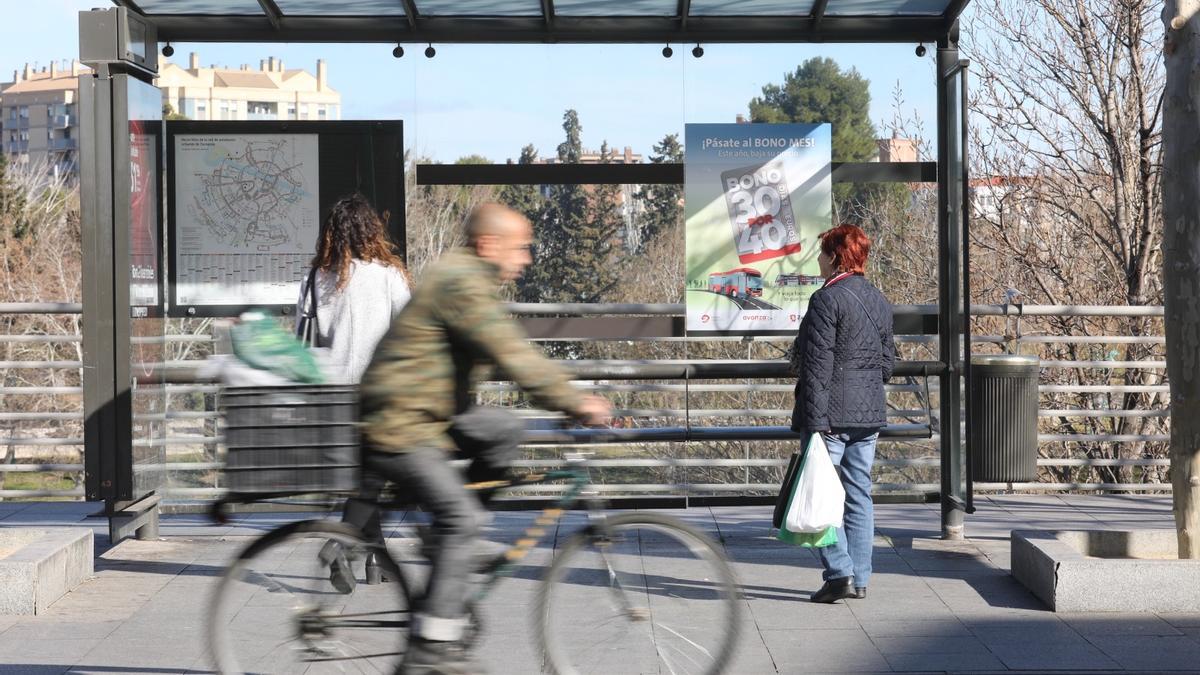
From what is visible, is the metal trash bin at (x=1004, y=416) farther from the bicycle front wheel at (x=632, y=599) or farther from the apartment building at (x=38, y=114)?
the apartment building at (x=38, y=114)

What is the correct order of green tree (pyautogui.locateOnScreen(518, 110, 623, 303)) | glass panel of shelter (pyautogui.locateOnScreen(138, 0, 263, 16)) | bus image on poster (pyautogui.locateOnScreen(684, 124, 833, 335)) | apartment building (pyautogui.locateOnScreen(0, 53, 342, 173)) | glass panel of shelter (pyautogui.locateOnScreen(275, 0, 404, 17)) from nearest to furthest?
glass panel of shelter (pyautogui.locateOnScreen(138, 0, 263, 16)), glass panel of shelter (pyautogui.locateOnScreen(275, 0, 404, 17)), bus image on poster (pyautogui.locateOnScreen(684, 124, 833, 335)), green tree (pyautogui.locateOnScreen(518, 110, 623, 303)), apartment building (pyautogui.locateOnScreen(0, 53, 342, 173))

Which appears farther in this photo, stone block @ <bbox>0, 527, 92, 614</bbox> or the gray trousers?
stone block @ <bbox>0, 527, 92, 614</bbox>

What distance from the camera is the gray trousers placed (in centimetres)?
424

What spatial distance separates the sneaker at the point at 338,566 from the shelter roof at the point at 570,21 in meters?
4.17

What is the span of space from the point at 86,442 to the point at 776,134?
159 inches

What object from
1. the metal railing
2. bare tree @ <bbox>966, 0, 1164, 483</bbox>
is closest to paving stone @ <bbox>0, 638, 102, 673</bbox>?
the metal railing

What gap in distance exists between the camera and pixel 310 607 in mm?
4488

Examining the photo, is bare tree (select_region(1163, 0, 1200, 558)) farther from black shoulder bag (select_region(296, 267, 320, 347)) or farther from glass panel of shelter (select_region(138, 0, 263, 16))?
glass panel of shelter (select_region(138, 0, 263, 16))

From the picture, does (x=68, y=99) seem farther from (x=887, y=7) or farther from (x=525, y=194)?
(x=887, y=7)

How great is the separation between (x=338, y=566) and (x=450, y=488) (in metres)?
0.50

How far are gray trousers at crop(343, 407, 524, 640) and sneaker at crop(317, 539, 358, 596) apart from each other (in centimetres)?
11

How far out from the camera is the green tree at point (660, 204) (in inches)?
339

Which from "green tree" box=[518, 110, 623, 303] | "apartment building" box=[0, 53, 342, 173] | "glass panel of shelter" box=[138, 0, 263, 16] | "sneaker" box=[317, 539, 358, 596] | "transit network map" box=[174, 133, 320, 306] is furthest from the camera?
"apartment building" box=[0, 53, 342, 173]

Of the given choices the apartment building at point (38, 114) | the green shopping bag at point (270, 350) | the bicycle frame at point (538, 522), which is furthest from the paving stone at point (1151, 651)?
the apartment building at point (38, 114)
